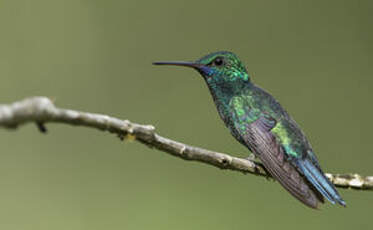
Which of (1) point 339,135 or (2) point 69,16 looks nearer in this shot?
(1) point 339,135

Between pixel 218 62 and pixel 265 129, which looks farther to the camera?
pixel 218 62

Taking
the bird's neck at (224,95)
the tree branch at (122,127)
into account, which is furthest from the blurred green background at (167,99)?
the tree branch at (122,127)

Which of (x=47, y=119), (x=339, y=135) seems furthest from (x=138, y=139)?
(x=339, y=135)

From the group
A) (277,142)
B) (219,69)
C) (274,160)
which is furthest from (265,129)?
(219,69)

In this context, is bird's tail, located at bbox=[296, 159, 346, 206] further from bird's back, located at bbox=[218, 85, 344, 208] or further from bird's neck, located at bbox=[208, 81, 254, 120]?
bird's neck, located at bbox=[208, 81, 254, 120]

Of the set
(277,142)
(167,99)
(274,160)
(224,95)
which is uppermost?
(167,99)

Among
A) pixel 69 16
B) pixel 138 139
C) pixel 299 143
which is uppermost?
pixel 69 16

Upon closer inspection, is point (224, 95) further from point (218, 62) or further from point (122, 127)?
point (122, 127)

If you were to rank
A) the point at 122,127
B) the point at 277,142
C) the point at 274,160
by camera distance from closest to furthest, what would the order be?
the point at 122,127
the point at 274,160
the point at 277,142

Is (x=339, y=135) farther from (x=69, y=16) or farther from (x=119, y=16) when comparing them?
(x=69, y=16)
